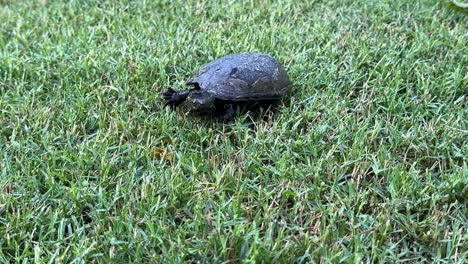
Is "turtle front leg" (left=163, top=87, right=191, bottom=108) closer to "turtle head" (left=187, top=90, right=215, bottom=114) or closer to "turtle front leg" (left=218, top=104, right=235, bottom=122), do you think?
"turtle head" (left=187, top=90, right=215, bottom=114)

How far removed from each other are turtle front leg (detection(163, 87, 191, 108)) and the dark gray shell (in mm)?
79

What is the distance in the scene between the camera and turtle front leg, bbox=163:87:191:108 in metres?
2.69

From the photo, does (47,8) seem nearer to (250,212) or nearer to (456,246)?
(250,212)

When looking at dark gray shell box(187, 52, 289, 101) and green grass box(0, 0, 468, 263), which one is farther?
dark gray shell box(187, 52, 289, 101)

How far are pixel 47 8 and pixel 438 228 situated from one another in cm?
317

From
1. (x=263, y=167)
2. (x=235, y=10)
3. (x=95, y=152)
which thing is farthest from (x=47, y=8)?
(x=263, y=167)

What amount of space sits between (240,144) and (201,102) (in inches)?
10.7

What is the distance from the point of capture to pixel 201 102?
2.58 meters

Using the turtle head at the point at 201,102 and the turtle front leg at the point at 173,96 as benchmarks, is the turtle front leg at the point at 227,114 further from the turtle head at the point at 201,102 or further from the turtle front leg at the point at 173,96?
the turtle front leg at the point at 173,96

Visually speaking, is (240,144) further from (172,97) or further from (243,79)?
(172,97)

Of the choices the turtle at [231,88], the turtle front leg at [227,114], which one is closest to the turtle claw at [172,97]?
the turtle at [231,88]

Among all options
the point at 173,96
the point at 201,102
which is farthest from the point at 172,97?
the point at 201,102

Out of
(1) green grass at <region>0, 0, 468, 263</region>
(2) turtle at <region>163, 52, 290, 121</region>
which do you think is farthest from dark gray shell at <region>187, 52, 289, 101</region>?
(1) green grass at <region>0, 0, 468, 263</region>

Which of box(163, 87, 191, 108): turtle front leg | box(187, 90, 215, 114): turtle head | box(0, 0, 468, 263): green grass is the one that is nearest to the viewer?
box(0, 0, 468, 263): green grass
